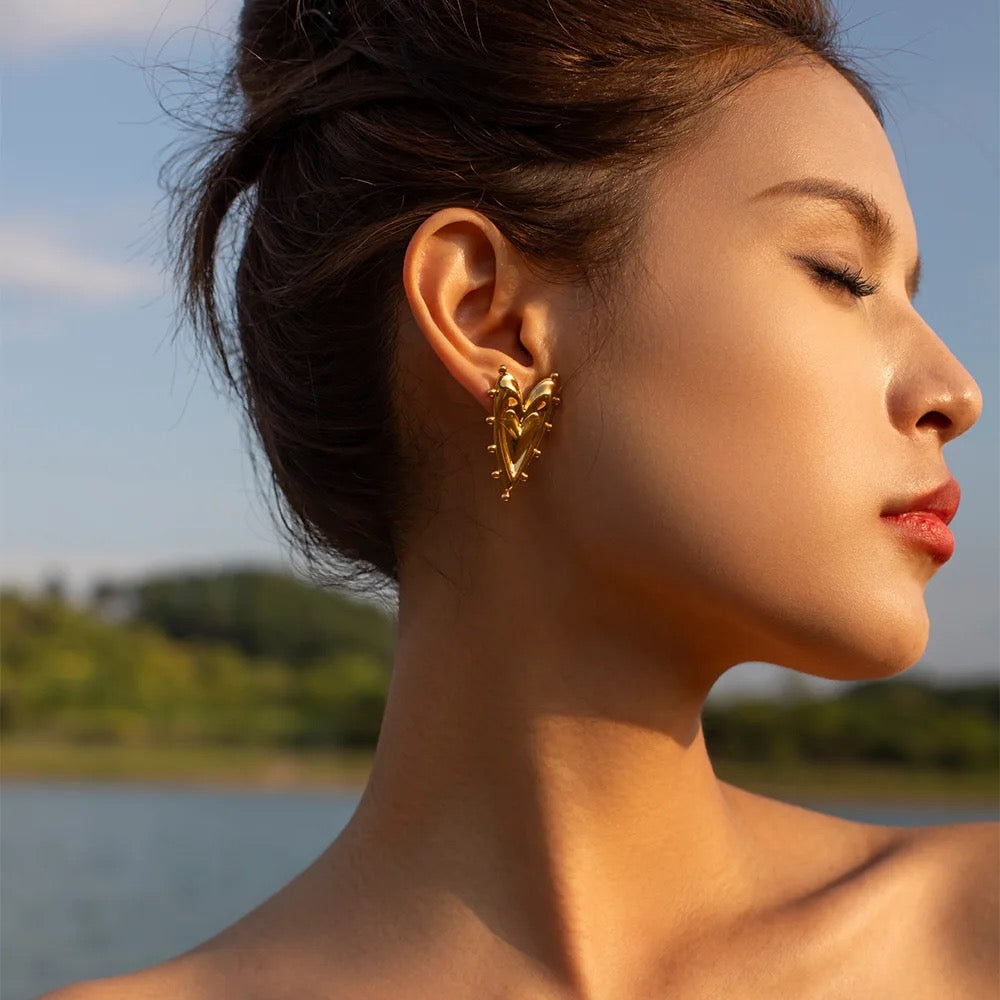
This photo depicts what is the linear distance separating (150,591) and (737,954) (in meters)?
8.14

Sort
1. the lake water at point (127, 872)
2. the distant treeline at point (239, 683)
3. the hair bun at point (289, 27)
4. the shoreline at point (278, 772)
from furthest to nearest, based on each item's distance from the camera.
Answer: the distant treeline at point (239, 683) → the shoreline at point (278, 772) → the lake water at point (127, 872) → the hair bun at point (289, 27)

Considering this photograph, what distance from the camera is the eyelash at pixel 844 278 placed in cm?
120

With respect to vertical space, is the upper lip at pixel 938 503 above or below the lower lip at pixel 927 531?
above

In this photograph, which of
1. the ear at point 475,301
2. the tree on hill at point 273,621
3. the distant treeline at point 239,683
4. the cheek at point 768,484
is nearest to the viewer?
the cheek at point 768,484

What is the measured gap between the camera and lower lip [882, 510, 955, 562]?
1173mm

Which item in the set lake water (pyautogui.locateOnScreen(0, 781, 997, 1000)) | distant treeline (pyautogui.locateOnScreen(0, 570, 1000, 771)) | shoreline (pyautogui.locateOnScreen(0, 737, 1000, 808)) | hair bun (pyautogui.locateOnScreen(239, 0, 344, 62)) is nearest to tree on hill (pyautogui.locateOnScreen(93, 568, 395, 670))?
distant treeline (pyautogui.locateOnScreen(0, 570, 1000, 771))

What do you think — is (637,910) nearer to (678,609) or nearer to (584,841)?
(584,841)

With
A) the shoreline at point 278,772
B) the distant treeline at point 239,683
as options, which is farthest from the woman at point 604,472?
the distant treeline at point 239,683

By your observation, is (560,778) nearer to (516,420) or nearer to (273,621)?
(516,420)

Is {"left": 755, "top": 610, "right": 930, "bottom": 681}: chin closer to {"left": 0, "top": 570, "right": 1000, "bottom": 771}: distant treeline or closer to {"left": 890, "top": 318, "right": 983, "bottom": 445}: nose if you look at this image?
{"left": 890, "top": 318, "right": 983, "bottom": 445}: nose

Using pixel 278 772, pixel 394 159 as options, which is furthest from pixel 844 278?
pixel 278 772

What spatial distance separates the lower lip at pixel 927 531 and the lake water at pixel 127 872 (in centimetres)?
118

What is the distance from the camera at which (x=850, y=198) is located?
47.8 inches

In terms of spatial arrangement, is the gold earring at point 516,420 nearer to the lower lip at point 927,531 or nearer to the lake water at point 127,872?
the lower lip at point 927,531
